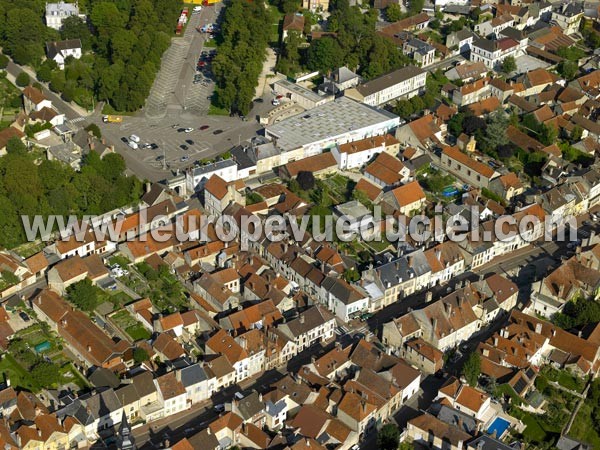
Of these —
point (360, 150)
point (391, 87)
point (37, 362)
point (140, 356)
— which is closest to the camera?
point (140, 356)

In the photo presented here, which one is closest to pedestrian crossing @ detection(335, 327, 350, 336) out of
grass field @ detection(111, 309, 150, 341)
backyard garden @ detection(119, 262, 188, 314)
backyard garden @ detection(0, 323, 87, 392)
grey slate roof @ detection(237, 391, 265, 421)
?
grey slate roof @ detection(237, 391, 265, 421)

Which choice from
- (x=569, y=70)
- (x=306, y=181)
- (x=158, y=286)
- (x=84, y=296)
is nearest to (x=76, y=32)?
(x=306, y=181)

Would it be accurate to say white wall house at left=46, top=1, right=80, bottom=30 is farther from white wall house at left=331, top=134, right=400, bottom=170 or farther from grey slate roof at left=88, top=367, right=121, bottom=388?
grey slate roof at left=88, top=367, right=121, bottom=388

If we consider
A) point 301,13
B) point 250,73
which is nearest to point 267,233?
point 250,73

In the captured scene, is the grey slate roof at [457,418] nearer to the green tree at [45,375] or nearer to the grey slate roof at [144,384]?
the grey slate roof at [144,384]

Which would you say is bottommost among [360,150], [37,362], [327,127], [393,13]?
[37,362]

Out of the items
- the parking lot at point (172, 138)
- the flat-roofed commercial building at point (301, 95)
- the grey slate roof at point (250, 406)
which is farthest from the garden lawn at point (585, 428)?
the flat-roofed commercial building at point (301, 95)

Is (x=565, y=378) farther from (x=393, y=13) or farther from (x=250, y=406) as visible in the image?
(x=393, y=13)
